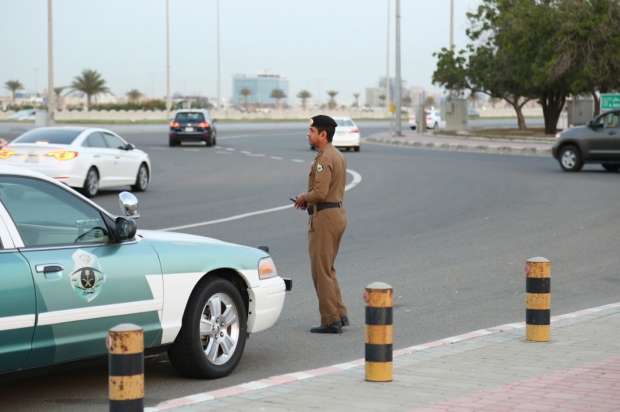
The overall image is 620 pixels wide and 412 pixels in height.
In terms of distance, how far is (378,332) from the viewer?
763 cm

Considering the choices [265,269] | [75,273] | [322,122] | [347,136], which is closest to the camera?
[75,273]

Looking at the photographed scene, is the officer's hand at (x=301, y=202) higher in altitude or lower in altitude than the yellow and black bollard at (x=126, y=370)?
higher

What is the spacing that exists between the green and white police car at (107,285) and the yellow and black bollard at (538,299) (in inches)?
72.2

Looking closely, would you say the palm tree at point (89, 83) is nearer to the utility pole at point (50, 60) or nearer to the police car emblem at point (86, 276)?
the utility pole at point (50, 60)

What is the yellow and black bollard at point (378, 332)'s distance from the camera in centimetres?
754

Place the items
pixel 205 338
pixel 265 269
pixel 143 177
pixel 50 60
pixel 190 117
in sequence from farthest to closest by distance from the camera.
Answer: pixel 50 60
pixel 190 117
pixel 143 177
pixel 265 269
pixel 205 338

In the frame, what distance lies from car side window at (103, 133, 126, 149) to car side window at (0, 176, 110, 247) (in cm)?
1819

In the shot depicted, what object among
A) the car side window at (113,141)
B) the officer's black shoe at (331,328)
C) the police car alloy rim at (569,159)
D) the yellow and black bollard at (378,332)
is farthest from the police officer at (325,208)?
the police car alloy rim at (569,159)

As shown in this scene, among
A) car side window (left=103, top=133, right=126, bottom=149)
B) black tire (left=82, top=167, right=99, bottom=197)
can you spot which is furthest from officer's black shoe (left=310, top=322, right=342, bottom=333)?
car side window (left=103, top=133, right=126, bottom=149)

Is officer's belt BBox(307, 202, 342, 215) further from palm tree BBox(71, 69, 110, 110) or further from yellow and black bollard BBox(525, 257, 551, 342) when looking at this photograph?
palm tree BBox(71, 69, 110, 110)

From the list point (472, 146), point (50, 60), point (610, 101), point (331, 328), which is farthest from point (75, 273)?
point (50, 60)

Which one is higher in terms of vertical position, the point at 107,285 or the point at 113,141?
the point at 113,141

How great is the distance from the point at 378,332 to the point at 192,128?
44.0 m

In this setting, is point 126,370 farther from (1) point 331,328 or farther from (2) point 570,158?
(2) point 570,158
